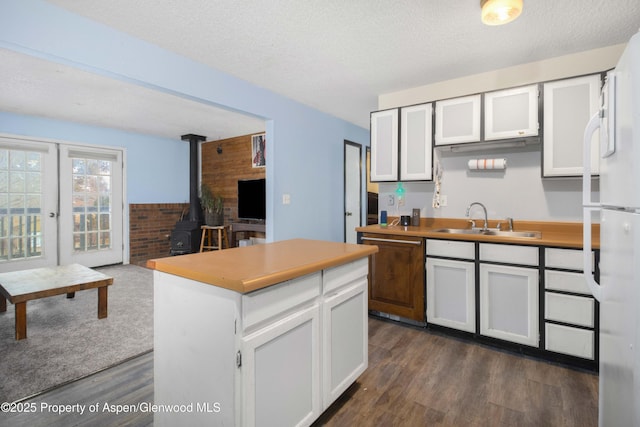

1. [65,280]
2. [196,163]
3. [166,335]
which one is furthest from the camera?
[196,163]

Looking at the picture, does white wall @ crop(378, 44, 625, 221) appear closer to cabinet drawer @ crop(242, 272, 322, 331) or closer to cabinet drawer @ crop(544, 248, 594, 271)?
cabinet drawer @ crop(544, 248, 594, 271)

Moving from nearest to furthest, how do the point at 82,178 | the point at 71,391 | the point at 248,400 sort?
1. the point at 248,400
2. the point at 71,391
3. the point at 82,178

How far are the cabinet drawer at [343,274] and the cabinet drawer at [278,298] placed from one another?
7 centimetres

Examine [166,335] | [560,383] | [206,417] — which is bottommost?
[560,383]

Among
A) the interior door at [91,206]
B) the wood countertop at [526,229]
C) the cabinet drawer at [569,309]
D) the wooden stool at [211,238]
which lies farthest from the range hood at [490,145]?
the interior door at [91,206]

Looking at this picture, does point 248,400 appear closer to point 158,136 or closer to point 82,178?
point 82,178

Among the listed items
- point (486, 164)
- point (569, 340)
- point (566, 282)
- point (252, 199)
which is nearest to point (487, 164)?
point (486, 164)

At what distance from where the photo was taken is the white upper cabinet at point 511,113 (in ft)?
8.39

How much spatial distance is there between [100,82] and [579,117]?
4428mm

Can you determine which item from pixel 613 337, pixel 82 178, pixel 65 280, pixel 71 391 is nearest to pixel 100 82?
pixel 65 280

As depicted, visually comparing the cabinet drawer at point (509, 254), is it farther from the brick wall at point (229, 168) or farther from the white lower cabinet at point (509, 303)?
the brick wall at point (229, 168)

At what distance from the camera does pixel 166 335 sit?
57.1 inches

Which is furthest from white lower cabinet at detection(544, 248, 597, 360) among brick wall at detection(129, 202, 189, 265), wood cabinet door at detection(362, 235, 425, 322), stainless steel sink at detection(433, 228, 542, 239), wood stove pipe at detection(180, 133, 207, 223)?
brick wall at detection(129, 202, 189, 265)

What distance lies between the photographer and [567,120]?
243 cm
